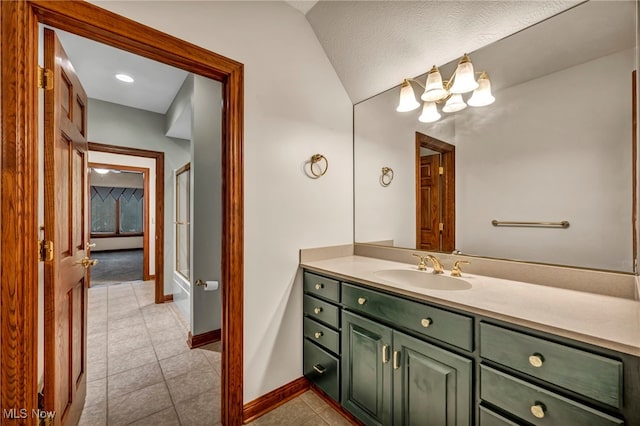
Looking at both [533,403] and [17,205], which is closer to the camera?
[533,403]

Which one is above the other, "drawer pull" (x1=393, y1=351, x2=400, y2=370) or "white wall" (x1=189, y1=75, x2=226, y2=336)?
"white wall" (x1=189, y1=75, x2=226, y2=336)

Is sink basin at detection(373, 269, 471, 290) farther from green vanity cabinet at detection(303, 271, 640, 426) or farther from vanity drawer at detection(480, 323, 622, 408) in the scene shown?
vanity drawer at detection(480, 323, 622, 408)

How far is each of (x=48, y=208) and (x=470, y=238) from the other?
2156 millimetres

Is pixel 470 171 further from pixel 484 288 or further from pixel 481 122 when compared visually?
pixel 484 288

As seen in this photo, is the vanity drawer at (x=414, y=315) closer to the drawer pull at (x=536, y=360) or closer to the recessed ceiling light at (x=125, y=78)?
the drawer pull at (x=536, y=360)

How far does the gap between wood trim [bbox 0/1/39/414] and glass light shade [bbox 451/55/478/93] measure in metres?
1.94

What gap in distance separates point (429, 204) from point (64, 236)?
213 centimetres

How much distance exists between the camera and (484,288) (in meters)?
1.24

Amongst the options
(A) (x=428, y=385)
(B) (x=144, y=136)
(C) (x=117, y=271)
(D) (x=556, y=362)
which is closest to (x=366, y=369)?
(A) (x=428, y=385)

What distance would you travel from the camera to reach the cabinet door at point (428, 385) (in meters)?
1.04

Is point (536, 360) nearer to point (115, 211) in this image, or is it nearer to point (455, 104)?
point (455, 104)

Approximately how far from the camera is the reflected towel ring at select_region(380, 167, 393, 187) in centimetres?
211

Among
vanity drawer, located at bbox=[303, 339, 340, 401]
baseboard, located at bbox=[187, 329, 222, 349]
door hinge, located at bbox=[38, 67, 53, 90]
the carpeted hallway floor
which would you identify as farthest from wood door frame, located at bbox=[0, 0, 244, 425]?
the carpeted hallway floor

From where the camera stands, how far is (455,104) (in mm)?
1608
